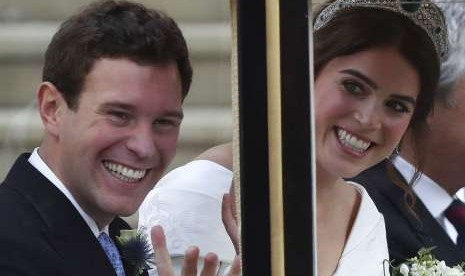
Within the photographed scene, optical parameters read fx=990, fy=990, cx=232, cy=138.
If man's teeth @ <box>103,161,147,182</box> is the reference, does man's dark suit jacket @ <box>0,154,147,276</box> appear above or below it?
below

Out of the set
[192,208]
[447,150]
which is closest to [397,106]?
[447,150]

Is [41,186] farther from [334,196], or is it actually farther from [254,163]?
[334,196]

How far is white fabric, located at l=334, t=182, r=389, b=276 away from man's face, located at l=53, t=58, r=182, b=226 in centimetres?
48

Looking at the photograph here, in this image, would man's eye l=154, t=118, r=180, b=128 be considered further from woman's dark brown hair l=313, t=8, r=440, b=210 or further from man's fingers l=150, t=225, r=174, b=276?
woman's dark brown hair l=313, t=8, r=440, b=210

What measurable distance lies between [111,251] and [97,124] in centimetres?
27

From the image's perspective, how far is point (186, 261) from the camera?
199 centimetres

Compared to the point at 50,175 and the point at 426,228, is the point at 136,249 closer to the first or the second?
the point at 50,175

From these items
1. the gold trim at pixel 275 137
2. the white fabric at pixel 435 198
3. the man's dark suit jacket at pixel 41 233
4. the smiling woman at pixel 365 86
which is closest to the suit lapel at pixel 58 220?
the man's dark suit jacket at pixel 41 233

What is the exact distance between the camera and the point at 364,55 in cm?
213

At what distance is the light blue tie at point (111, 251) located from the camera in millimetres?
2024

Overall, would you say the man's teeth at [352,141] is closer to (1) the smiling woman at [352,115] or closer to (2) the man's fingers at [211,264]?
(1) the smiling woman at [352,115]

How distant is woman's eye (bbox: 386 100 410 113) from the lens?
7.03 ft

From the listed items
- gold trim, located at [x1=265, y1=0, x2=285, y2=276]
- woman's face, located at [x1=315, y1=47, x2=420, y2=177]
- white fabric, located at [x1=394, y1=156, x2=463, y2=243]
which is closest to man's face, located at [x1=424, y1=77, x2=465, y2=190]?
white fabric, located at [x1=394, y1=156, x2=463, y2=243]

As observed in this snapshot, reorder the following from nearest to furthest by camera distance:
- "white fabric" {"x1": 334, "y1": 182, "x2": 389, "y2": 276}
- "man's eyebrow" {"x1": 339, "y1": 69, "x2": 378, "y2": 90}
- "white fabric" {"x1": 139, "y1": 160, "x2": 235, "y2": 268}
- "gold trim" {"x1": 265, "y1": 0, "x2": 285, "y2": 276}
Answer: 1. "gold trim" {"x1": 265, "y1": 0, "x2": 285, "y2": 276}
2. "white fabric" {"x1": 139, "y1": 160, "x2": 235, "y2": 268}
3. "man's eyebrow" {"x1": 339, "y1": 69, "x2": 378, "y2": 90}
4. "white fabric" {"x1": 334, "y1": 182, "x2": 389, "y2": 276}
